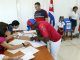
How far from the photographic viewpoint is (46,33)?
115 inches

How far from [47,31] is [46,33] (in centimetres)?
13

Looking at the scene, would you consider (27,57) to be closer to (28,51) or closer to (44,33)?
(28,51)

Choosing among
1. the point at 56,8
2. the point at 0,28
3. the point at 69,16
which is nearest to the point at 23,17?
the point at 56,8

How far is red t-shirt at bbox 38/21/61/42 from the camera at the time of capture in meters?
2.90

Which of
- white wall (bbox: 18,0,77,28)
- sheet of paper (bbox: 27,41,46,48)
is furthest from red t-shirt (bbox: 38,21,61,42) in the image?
white wall (bbox: 18,0,77,28)

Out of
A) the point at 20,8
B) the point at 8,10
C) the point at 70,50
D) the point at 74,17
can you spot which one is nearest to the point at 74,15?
the point at 74,17

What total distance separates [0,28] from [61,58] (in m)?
2.39

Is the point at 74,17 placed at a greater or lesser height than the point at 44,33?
Result: greater

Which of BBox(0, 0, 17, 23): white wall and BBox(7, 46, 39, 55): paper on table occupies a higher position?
BBox(0, 0, 17, 23): white wall

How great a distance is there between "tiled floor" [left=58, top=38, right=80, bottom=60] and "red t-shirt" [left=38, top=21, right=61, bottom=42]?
4.61ft

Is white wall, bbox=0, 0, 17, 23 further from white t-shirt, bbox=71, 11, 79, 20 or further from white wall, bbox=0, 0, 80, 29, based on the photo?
white t-shirt, bbox=71, 11, 79, 20

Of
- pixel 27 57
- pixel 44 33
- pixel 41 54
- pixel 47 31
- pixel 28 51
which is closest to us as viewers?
pixel 27 57

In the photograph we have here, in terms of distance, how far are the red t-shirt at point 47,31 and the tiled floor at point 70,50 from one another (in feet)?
4.61

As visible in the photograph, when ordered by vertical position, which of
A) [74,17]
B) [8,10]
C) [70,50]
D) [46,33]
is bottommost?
[70,50]
